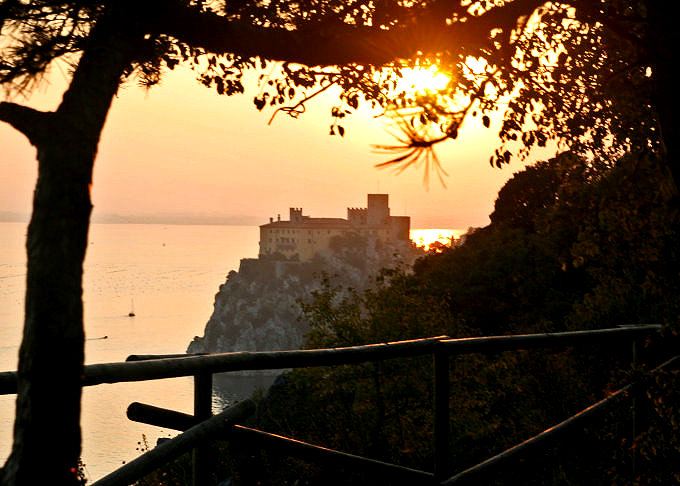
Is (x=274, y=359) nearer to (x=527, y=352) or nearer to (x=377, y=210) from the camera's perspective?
(x=527, y=352)

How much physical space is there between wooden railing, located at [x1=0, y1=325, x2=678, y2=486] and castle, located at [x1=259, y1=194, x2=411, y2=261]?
421 ft

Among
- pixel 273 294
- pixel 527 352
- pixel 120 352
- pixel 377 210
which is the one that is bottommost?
pixel 120 352

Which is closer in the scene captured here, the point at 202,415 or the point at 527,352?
the point at 202,415

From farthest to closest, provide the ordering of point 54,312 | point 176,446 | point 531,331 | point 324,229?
1. point 324,229
2. point 531,331
3. point 176,446
4. point 54,312

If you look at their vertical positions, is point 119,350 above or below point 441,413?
below

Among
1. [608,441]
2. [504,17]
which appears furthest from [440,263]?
[504,17]

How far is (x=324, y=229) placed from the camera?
13225cm

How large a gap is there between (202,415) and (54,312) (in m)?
0.90

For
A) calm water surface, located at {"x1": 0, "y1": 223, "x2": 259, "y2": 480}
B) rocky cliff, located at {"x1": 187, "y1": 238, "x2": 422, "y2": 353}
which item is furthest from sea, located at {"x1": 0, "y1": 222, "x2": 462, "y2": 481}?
rocky cliff, located at {"x1": 187, "y1": 238, "x2": 422, "y2": 353}

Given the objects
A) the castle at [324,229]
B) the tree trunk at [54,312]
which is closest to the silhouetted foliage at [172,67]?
the tree trunk at [54,312]

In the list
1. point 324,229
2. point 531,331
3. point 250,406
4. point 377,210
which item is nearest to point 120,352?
point 324,229

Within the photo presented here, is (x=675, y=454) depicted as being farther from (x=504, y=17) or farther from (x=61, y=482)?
(x=61, y=482)

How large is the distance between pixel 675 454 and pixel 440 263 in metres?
33.4

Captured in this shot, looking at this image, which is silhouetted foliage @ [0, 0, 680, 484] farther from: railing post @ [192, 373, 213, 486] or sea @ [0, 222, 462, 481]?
sea @ [0, 222, 462, 481]
